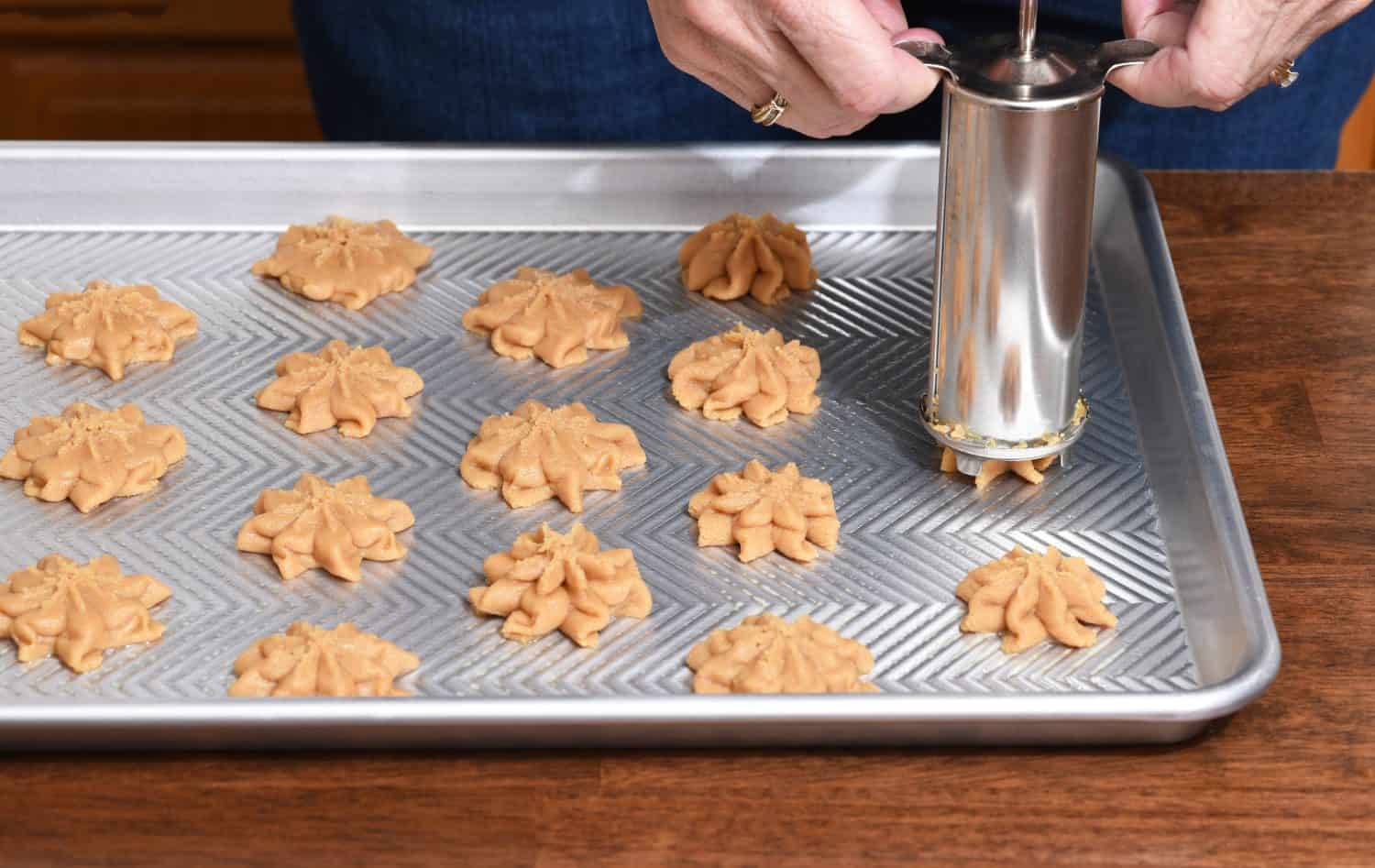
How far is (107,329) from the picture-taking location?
1241mm

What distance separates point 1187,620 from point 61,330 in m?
0.85

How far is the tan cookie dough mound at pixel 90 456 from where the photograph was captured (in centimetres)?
111

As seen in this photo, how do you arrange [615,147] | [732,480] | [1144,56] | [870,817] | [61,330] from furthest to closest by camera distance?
[615,147] → [61,330] → [732,480] → [1144,56] → [870,817]

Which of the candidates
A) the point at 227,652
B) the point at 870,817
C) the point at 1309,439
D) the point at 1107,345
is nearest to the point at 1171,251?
the point at 1107,345

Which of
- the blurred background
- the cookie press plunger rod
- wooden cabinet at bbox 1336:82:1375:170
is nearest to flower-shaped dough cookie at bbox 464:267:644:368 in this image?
the cookie press plunger rod

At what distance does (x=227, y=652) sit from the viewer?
39.3 inches

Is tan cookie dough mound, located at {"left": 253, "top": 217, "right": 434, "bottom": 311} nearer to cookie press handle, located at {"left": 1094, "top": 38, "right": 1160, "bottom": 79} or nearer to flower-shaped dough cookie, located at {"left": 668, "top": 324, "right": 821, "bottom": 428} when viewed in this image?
flower-shaped dough cookie, located at {"left": 668, "top": 324, "right": 821, "bottom": 428}

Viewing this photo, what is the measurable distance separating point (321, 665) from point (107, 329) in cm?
43

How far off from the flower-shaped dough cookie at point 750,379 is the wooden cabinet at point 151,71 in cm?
138

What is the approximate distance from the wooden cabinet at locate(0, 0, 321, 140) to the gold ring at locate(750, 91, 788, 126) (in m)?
1.42

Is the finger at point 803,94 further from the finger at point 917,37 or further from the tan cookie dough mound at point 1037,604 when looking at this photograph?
the tan cookie dough mound at point 1037,604

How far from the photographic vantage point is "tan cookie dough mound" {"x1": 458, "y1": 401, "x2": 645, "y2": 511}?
3.68 ft

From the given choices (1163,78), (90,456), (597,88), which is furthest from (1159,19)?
(90,456)

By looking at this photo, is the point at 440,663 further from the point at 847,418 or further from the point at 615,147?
the point at 615,147
